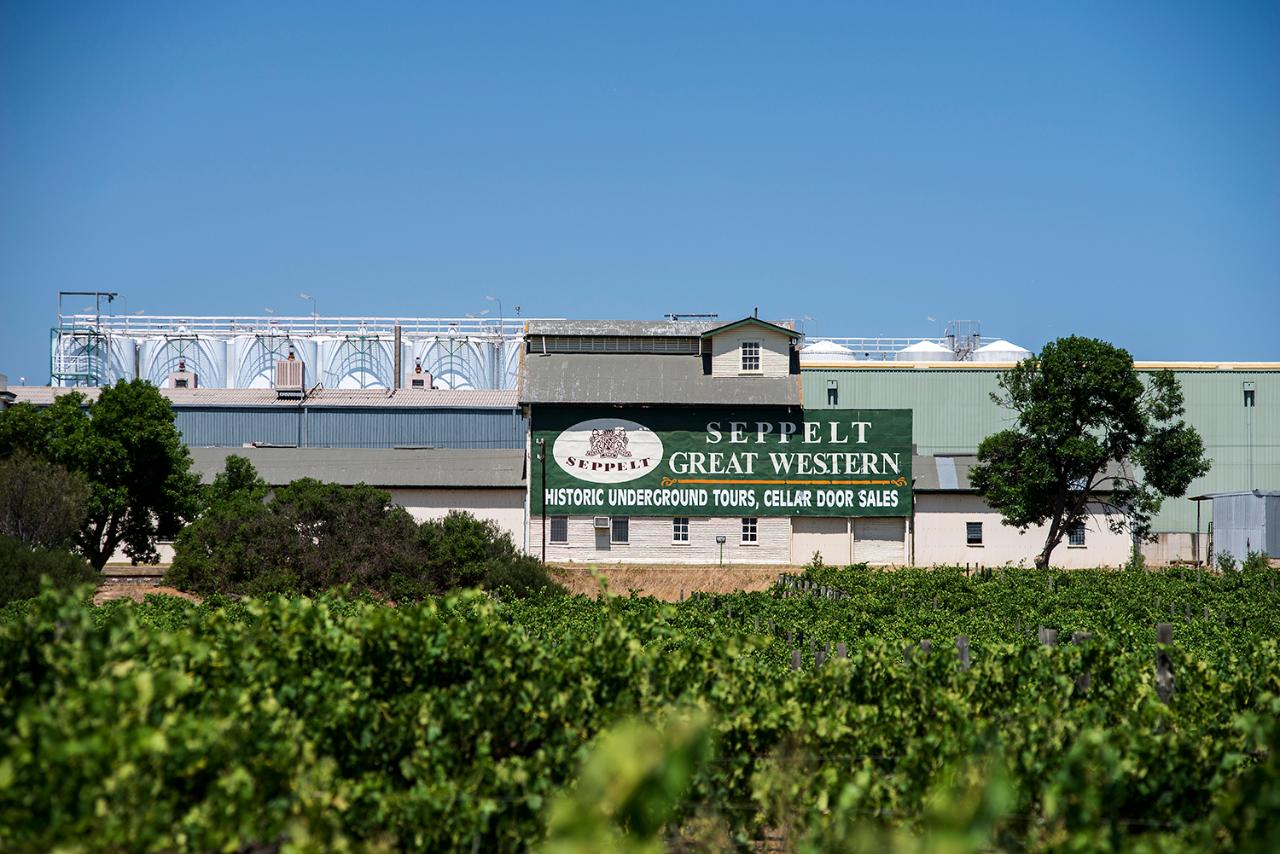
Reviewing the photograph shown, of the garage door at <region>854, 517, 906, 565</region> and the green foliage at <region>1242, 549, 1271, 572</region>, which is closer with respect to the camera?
the green foliage at <region>1242, 549, 1271, 572</region>

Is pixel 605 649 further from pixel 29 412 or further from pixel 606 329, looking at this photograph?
pixel 606 329

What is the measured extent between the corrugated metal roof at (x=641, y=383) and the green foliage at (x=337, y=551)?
12.5 metres

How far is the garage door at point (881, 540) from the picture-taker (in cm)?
5138

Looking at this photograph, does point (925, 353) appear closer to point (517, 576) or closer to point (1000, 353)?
point (1000, 353)

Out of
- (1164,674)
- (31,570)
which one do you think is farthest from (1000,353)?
(1164,674)

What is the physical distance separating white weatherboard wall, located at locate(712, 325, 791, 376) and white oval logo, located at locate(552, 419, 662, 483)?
384 cm

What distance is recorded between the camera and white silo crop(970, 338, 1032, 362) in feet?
250

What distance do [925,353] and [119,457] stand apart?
4767 cm

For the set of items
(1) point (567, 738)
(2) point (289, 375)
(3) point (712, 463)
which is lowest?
(1) point (567, 738)

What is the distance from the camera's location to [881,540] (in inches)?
2029

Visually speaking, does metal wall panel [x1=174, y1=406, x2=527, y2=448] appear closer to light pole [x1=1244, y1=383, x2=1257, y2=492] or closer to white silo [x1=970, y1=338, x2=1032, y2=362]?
white silo [x1=970, y1=338, x2=1032, y2=362]


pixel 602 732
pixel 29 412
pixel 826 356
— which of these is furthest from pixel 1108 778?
pixel 826 356

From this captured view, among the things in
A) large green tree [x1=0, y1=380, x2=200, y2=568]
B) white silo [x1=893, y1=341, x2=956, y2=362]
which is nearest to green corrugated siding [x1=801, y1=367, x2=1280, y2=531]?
white silo [x1=893, y1=341, x2=956, y2=362]

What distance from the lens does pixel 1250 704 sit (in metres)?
12.3
